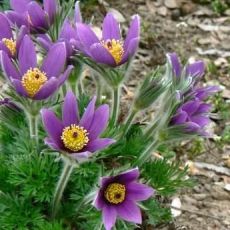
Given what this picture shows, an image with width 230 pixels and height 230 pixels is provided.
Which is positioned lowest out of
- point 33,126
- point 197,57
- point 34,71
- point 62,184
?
point 197,57

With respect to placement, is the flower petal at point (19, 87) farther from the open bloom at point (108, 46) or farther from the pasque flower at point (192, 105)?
the pasque flower at point (192, 105)

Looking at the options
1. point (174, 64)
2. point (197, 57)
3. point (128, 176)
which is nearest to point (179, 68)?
point (174, 64)

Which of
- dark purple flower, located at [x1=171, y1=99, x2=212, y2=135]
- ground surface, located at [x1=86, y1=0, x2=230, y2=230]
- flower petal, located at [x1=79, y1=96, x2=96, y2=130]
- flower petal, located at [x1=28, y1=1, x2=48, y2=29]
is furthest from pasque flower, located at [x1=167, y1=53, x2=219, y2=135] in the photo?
ground surface, located at [x1=86, y1=0, x2=230, y2=230]

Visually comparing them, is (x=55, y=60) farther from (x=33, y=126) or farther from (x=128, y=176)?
(x=128, y=176)

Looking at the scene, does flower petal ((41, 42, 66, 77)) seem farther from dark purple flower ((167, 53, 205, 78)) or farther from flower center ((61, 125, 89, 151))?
dark purple flower ((167, 53, 205, 78))

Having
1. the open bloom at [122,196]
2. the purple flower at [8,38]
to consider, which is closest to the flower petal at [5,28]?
the purple flower at [8,38]

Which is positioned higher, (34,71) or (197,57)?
(34,71)

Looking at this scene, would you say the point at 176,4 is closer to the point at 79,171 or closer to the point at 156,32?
the point at 156,32
